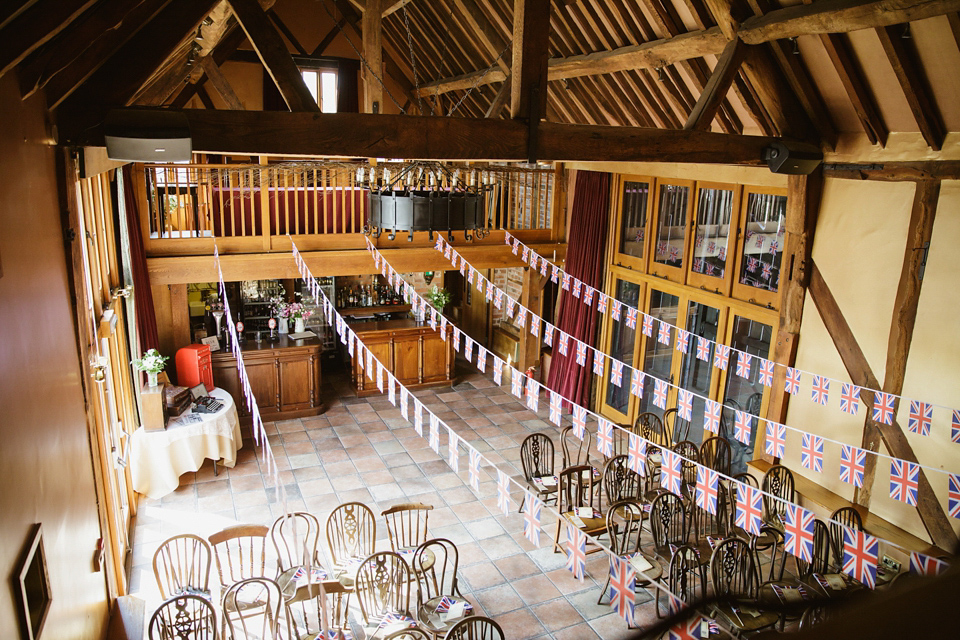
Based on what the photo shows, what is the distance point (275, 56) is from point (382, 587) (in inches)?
153

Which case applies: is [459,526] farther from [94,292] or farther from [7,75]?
[7,75]

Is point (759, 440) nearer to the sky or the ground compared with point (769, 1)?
nearer to the ground

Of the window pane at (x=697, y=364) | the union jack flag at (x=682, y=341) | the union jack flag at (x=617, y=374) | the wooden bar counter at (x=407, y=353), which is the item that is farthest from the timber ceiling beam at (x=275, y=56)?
the union jack flag at (x=617, y=374)

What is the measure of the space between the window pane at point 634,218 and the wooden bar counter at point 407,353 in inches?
126

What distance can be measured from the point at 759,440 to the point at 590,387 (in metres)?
3.14

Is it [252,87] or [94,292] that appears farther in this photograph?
[252,87]

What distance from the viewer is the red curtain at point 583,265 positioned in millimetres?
9578

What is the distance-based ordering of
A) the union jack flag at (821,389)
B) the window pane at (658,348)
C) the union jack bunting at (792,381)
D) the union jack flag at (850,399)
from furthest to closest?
the window pane at (658,348)
the union jack bunting at (792,381)
the union jack flag at (821,389)
the union jack flag at (850,399)

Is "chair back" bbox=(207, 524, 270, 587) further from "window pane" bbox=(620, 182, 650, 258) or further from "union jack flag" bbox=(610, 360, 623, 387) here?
"window pane" bbox=(620, 182, 650, 258)

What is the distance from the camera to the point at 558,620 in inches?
223

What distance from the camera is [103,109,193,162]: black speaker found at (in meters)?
3.96

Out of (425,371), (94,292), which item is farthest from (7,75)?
(425,371)

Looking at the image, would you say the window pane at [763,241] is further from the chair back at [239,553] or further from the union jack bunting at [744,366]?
the chair back at [239,553]

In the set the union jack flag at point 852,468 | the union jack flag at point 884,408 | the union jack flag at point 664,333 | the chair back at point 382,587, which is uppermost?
the union jack flag at point 664,333
